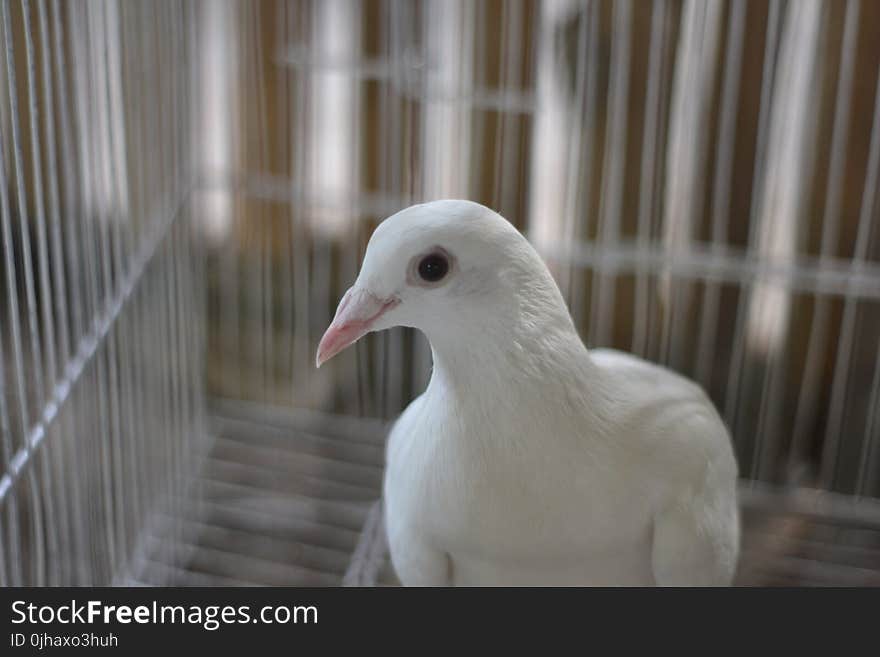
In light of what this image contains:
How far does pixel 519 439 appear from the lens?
0.96 metres

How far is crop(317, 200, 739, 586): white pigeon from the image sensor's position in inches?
34.5

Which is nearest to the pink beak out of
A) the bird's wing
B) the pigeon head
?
A: the pigeon head

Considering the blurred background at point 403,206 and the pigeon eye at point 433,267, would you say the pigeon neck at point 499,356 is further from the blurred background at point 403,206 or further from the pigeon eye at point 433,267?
the blurred background at point 403,206

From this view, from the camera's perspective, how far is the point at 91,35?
3.75 ft

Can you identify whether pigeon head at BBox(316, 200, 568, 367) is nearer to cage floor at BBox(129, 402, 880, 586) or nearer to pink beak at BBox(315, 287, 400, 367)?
pink beak at BBox(315, 287, 400, 367)

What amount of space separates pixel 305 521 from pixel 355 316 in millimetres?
754

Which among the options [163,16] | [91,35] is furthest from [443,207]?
[163,16]

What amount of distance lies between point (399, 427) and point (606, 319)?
2.00ft

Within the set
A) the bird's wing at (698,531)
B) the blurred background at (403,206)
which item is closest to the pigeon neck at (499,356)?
the bird's wing at (698,531)

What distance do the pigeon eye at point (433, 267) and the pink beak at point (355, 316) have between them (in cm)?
3

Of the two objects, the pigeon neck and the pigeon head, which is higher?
the pigeon head

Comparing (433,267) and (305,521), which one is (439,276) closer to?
(433,267)

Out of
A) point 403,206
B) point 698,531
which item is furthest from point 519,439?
point 403,206

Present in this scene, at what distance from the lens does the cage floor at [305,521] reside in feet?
4.77
